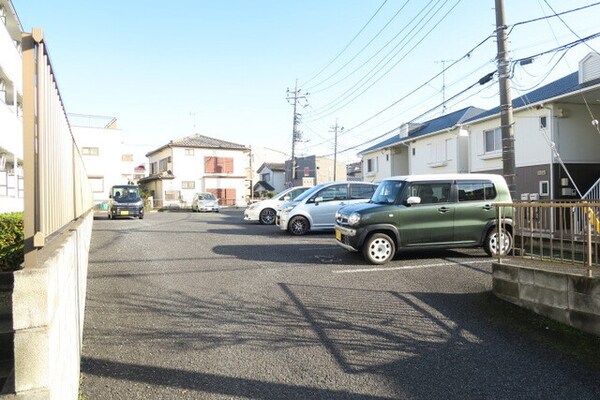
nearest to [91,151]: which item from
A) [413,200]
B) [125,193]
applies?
[125,193]

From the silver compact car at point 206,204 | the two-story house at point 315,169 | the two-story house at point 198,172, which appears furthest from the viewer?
the two-story house at point 315,169

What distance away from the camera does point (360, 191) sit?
504 inches

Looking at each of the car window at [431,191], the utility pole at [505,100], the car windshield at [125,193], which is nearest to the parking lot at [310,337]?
the car window at [431,191]

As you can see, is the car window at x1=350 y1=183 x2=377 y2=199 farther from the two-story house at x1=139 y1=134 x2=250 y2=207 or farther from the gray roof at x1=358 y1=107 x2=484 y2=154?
the two-story house at x1=139 y1=134 x2=250 y2=207

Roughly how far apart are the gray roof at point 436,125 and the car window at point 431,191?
12.5 metres

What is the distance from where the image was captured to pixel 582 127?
45.8 feet

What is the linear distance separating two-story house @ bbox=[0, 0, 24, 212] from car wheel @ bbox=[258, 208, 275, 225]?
8.36 m

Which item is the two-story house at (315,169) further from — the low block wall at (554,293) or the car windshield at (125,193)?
the low block wall at (554,293)

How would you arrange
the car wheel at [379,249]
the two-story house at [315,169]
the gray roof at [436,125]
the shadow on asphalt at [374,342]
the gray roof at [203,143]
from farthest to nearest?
the two-story house at [315,169]
the gray roof at [203,143]
the gray roof at [436,125]
the car wheel at [379,249]
the shadow on asphalt at [374,342]

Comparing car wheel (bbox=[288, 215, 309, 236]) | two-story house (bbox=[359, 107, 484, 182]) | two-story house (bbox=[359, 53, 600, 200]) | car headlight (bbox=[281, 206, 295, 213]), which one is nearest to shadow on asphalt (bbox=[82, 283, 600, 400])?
car wheel (bbox=[288, 215, 309, 236])

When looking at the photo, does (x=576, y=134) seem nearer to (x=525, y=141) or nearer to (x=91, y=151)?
(x=525, y=141)

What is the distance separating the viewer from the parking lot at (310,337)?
3283 millimetres

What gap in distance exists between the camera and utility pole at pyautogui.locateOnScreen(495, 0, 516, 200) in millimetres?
9508

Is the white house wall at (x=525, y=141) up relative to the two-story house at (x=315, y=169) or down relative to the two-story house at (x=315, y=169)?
down
